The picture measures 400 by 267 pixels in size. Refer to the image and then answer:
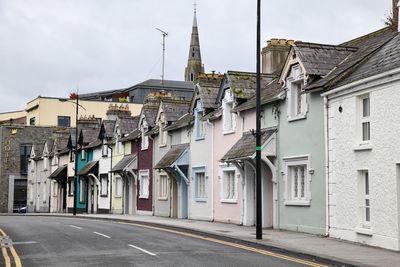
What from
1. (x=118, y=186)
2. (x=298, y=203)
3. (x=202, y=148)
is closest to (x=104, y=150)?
(x=118, y=186)

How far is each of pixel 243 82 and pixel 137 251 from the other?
42.3 ft

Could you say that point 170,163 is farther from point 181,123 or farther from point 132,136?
point 132,136

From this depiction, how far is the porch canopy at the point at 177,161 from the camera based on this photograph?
3080cm

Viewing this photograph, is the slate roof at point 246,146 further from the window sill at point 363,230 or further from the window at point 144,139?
the window at point 144,139

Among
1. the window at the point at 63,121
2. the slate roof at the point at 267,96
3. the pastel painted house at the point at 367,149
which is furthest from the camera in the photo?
the window at the point at 63,121

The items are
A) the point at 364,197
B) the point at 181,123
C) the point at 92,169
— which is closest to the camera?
the point at 364,197

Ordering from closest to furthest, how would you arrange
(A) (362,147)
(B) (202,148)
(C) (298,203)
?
(A) (362,147)
(C) (298,203)
(B) (202,148)

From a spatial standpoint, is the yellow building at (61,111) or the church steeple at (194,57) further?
the church steeple at (194,57)

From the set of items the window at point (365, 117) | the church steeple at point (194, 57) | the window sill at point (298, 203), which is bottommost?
the window sill at point (298, 203)

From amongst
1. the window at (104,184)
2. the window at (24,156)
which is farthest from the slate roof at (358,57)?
the window at (24,156)

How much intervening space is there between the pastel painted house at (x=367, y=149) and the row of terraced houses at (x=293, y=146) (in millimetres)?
Result: 30

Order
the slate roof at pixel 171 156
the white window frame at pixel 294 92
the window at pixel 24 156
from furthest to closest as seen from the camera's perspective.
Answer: the window at pixel 24 156
the slate roof at pixel 171 156
the white window frame at pixel 294 92

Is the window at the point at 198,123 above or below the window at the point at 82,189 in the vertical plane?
above

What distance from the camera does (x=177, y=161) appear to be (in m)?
30.8
